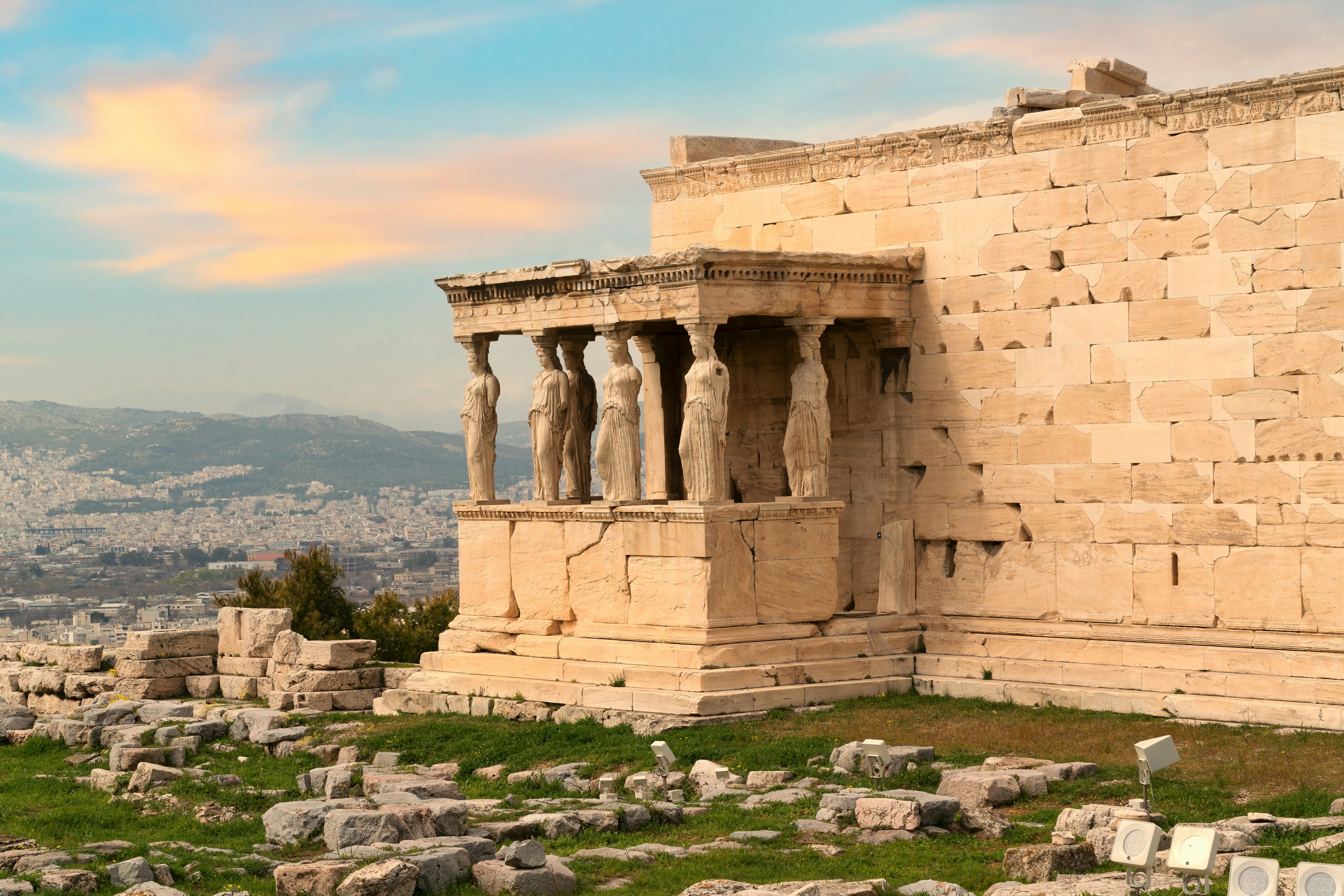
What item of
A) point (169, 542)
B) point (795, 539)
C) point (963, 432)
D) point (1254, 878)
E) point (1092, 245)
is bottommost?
point (169, 542)

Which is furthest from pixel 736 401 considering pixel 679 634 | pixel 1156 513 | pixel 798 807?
pixel 798 807

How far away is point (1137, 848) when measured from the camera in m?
9.09

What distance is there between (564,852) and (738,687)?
190 inches

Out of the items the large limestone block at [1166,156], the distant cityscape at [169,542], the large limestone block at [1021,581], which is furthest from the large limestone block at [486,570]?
the distant cityscape at [169,542]

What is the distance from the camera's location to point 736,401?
62.6ft

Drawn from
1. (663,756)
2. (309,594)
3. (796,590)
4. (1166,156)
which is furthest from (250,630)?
(1166,156)

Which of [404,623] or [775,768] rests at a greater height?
[775,768]

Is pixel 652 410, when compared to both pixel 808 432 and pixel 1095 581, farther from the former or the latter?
pixel 1095 581

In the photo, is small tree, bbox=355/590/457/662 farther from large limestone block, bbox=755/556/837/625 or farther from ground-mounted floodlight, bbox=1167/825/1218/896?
ground-mounted floodlight, bbox=1167/825/1218/896

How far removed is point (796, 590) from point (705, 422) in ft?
6.12

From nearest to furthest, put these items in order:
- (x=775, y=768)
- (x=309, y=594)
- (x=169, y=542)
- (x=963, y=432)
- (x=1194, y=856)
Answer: (x=1194, y=856)
(x=775, y=768)
(x=963, y=432)
(x=309, y=594)
(x=169, y=542)

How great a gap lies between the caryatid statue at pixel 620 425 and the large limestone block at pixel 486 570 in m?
1.53

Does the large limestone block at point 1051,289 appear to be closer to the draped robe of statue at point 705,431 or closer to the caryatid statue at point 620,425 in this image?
the draped robe of statue at point 705,431

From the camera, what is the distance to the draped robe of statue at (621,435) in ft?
56.5
